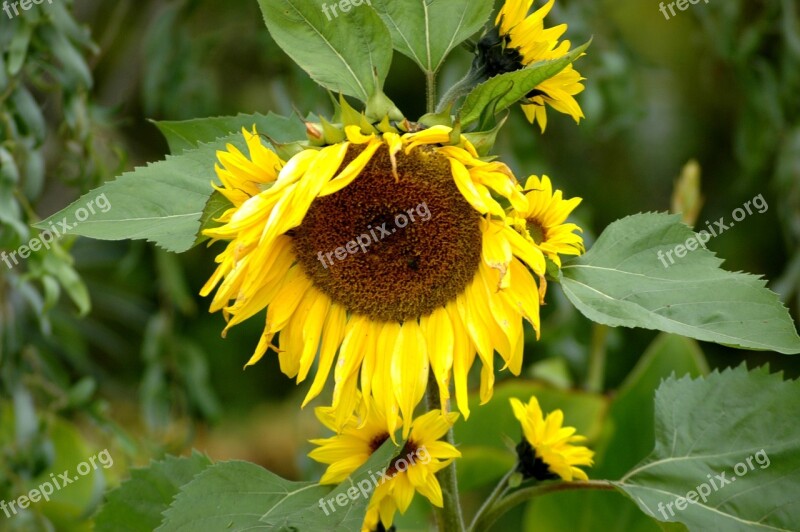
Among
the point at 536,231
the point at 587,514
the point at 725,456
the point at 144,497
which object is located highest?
the point at 536,231

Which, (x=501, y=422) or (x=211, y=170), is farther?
(x=501, y=422)

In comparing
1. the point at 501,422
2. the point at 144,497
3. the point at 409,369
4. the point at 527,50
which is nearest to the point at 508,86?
the point at 527,50

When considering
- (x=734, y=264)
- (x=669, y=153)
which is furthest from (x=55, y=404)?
(x=669, y=153)

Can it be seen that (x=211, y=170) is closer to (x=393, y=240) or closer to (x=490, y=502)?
(x=393, y=240)

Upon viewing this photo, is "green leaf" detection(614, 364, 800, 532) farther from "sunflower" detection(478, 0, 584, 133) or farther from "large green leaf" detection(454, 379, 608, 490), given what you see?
"large green leaf" detection(454, 379, 608, 490)

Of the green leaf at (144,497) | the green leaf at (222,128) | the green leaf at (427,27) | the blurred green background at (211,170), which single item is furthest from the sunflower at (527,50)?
the blurred green background at (211,170)

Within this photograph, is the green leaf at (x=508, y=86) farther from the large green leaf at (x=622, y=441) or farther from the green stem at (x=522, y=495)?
the large green leaf at (x=622, y=441)
